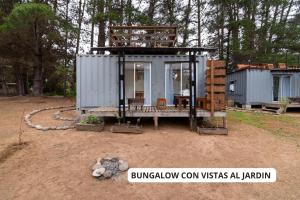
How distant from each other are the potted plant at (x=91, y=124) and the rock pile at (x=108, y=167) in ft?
8.82

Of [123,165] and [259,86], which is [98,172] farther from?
[259,86]

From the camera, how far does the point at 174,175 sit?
5234 mm

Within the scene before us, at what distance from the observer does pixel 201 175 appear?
5.30m

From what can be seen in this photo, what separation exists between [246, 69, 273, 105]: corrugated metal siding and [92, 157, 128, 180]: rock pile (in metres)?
12.1

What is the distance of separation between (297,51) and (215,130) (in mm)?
19410

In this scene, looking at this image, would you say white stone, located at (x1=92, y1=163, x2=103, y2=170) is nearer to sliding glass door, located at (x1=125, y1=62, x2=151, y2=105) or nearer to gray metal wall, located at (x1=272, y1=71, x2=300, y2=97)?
sliding glass door, located at (x1=125, y1=62, x2=151, y2=105)

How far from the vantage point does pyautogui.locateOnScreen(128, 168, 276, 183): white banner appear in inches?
201

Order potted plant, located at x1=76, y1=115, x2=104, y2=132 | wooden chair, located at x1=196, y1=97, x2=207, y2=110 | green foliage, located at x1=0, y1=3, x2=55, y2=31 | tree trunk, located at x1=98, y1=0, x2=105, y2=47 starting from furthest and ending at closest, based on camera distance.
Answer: tree trunk, located at x1=98, y1=0, x2=105, y2=47
green foliage, located at x1=0, y1=3, x2=55, y2=31
wooden chair, located at x1=196, y1=97, x2=207, y2=110
potted plant, located at x1=76, y1=115, x2=104, y2=132

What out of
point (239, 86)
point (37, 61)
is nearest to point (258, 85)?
point (239, 86)

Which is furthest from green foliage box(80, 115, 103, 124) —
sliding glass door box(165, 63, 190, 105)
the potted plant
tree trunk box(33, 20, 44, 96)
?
tree trunk box(33, 20, 44, 96)

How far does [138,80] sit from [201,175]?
21.3 ft

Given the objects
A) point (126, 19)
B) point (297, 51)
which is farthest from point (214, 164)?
point (297, 51)

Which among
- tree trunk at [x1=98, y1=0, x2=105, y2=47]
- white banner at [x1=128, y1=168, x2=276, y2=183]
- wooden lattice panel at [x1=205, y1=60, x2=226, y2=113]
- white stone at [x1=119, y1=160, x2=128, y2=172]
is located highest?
tree trunk at [x1=98, y1=0, x2=105, y2=47]

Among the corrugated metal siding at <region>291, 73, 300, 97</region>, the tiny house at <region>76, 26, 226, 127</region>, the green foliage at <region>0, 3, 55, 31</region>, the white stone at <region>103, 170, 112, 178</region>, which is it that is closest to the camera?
the white stone at <region>103, 170, 112, 178</region>
